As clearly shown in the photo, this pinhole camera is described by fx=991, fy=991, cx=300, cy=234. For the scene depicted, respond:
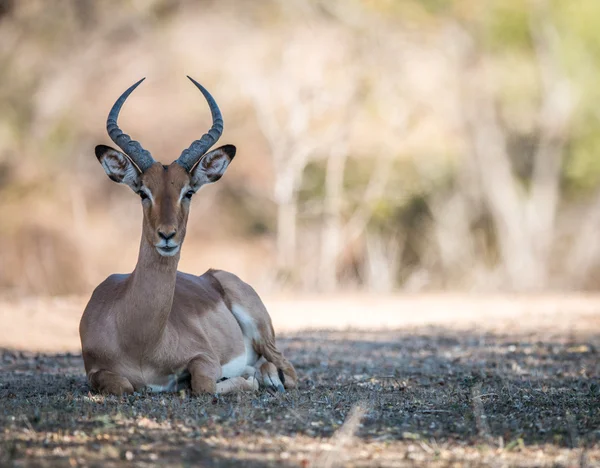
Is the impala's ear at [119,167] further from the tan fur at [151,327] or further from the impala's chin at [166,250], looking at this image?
the impala's chin at [166,250]

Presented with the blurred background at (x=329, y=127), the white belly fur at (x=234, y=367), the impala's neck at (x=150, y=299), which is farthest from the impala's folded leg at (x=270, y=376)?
the blurred background at (x=329, y=127)

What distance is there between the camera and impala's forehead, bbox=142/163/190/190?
24.4 feet

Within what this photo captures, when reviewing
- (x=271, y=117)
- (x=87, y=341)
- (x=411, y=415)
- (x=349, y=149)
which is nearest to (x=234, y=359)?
(x=87, y=341)

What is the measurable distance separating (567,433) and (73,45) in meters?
25.3

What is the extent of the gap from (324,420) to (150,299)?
5.88ft

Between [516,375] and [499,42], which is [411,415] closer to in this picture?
[516,375]

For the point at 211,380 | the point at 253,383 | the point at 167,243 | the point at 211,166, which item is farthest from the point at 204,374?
the point at 211,166

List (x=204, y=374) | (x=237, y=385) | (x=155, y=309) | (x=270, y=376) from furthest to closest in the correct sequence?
(x=270, y=376) → (x=237, y=385) → (x=204, y=374) → (x=155, y=309)

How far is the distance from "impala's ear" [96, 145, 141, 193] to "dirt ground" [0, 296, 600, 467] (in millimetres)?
1660

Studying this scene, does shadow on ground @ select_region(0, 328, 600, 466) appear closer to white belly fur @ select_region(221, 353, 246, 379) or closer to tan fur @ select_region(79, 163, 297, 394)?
tan fur @ select_region(79, 163, 297, 394)

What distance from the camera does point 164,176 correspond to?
750cm

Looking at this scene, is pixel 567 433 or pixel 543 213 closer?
pixel 567 433

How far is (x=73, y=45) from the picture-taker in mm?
29062

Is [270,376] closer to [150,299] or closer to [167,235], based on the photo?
[150,299]
